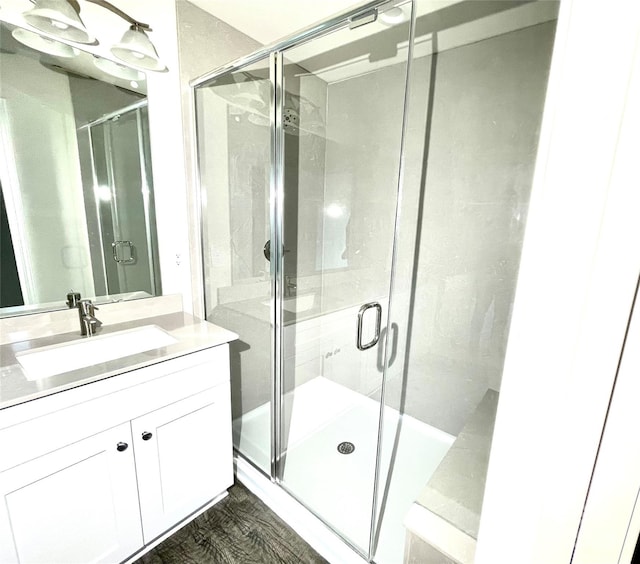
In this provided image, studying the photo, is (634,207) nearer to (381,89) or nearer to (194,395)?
(194,395)

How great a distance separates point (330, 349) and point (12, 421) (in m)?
1.82

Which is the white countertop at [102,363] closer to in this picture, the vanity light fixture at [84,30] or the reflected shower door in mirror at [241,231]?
the reflected shower door in mirror at [241,231]

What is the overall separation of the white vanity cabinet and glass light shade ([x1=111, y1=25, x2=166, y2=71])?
1410 millimetres

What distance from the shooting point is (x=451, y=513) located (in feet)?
2.89

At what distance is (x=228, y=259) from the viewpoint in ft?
6.38

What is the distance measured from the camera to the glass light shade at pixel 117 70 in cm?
142

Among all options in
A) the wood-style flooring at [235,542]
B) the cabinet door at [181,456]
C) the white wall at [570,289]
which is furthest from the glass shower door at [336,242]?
the white wall at [570,289]

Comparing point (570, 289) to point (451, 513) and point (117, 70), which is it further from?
point (117, 70)

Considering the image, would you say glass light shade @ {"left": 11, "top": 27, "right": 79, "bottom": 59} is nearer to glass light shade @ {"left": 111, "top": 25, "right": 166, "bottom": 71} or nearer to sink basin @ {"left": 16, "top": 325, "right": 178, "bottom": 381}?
glass light shade @ {"left": 111, "top": 25, "right": 166, "bottom": 71}

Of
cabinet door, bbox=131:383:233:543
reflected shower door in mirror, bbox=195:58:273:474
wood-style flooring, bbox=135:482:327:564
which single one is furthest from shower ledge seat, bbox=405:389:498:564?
reflected shower door in mirror, bbox=195:58:273:474

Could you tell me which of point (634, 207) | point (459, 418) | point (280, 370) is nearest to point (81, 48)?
point (280, 370)

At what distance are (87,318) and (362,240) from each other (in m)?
1.66

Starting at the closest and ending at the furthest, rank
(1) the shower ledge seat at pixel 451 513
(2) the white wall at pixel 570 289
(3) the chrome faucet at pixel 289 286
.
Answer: (2) the white wall at pixel 570 289
(1) the shower ledge seat at pixel 451 513
(3) the chrome faucet at pixel 289 286

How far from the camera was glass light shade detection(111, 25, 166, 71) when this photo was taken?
1.41 meters
